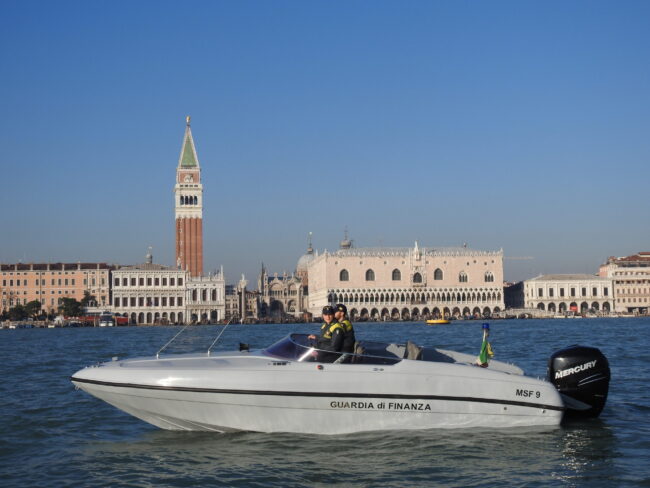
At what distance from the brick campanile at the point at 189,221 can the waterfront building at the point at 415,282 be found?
1651cm

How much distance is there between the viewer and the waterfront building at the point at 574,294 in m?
107

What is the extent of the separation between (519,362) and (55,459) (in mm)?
13026

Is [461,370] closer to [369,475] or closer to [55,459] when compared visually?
[369,475]

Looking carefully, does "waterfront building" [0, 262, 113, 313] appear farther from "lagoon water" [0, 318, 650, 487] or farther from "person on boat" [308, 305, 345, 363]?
"person on boat" [308, 305, 345, 363]

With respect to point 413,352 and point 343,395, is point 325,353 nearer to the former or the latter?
point 343,395

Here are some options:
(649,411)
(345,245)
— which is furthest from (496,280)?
(649,411)

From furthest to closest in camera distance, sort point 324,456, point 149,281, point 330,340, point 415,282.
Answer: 1. point 415,282
2. point 149,281
3. point 330,340
4. point 324,456

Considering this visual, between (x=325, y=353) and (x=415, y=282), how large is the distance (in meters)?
96.7

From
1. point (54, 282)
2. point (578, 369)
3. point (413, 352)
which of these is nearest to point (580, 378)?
point (578, 369)

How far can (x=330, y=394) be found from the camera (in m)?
9.56

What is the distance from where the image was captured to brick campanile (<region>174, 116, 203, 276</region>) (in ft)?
349

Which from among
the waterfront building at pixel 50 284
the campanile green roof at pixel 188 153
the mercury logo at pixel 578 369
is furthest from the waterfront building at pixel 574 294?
the mercury logo at pixel 578 369

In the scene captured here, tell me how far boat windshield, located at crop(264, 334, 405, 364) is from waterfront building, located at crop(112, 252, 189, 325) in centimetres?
9298

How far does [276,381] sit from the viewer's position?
959 cm
